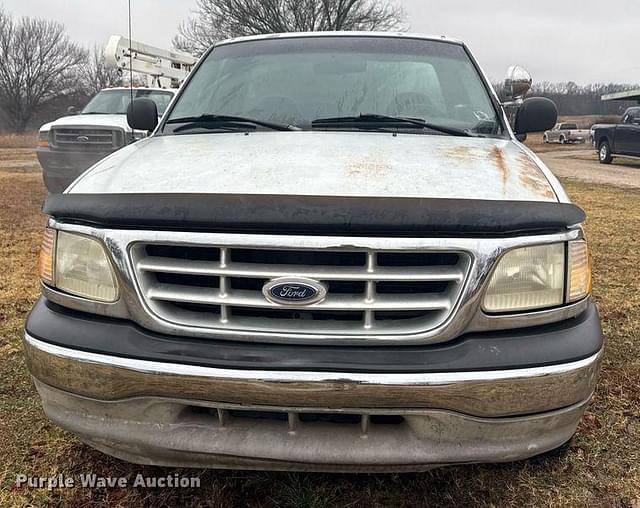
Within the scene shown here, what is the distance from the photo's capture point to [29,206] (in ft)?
27.7

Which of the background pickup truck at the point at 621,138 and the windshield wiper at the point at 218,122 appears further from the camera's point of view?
the background pickup truck at the point at 621,138

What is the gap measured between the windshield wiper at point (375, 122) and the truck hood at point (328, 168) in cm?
17

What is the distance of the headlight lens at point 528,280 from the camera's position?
5.32 feet

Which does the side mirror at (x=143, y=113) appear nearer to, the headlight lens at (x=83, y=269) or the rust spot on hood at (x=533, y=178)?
the headlight lens at (x=83, y=269)

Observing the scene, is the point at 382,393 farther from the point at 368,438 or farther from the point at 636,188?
the point at 636,188

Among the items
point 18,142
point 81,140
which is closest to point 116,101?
point 81,140

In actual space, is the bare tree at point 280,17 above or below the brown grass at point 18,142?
above

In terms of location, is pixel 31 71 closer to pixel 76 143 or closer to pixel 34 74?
pixel 34 74

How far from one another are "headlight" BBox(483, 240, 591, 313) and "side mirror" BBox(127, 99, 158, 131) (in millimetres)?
2444

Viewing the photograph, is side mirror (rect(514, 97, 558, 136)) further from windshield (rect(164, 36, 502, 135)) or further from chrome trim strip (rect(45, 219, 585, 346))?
chrome trim strip (rect(45, 219, 585, 346))

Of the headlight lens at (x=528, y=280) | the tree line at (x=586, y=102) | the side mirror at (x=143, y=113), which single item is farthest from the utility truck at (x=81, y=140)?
the tree line at (x=586, y=102)

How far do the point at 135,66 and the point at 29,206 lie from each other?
442 cm

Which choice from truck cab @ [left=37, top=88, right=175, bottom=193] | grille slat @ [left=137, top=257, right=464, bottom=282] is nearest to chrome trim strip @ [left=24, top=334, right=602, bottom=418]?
grille slat @ [left=137, top=257, right=464, bottom=282]

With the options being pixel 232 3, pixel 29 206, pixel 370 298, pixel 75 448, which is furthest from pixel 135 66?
pixel 232 3
